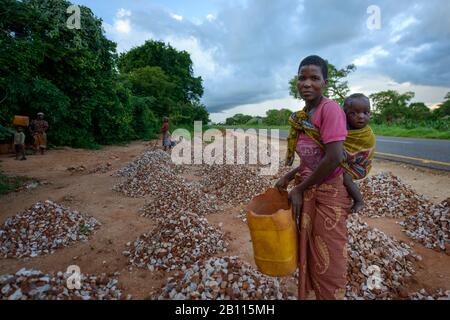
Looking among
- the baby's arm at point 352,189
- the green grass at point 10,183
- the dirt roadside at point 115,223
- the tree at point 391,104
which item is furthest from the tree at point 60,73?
the tree at point 391,104

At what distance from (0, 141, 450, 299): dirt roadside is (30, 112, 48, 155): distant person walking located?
85.2 inches

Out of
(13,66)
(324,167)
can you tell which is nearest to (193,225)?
(324,167)

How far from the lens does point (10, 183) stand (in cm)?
641

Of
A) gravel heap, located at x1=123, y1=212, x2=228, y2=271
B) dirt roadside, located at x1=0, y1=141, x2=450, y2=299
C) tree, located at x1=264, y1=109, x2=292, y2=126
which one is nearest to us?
dirt roadside, located at x1=0, y1=141, x2=450, y2=299

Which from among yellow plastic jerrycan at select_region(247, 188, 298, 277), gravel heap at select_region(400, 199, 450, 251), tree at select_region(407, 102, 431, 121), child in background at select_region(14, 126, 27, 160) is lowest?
gravel heap at select_region(400, 199, 450, 251)

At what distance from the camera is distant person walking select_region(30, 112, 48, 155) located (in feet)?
33.3

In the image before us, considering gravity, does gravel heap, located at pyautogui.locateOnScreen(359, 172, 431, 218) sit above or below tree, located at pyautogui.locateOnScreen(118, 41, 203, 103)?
below

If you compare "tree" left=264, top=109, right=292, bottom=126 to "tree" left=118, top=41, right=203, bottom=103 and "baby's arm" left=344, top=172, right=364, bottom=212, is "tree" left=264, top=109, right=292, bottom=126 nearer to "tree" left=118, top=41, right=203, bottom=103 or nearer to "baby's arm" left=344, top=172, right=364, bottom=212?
"tree" left=118, top=41, right=203, bottom=103

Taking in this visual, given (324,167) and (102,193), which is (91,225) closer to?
(102,193)

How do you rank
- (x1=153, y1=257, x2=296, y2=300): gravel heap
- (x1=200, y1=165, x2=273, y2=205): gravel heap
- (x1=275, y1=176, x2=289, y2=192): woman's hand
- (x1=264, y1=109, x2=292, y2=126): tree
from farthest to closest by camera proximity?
1. (x1=264, y1=109, x2=292, y2=126): tree
2. (x1=200, y1=165, x2=273, y2=205): gravel heap
3. (x1=153, y1=257, x2=296, y2=300): gravel heap
4. (x1=275, y1=176, x2=289, y2=192): woman's hand

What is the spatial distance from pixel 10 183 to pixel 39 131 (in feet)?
15.1

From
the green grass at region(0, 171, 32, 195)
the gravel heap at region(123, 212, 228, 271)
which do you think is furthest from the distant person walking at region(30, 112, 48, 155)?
the gravel heap at region(123, 212, 228, 271)
